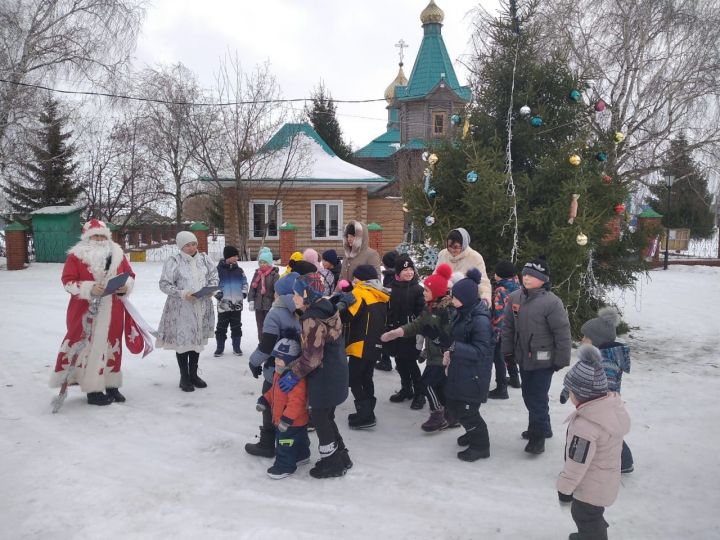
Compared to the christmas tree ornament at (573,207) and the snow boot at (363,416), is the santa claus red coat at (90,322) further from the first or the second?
the christmas tree ornament at (573,207)

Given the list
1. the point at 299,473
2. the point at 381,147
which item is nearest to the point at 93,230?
the point at 299,473

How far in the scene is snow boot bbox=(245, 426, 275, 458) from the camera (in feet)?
13.9

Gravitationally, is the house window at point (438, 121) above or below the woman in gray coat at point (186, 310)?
above

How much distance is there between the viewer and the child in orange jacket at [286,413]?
12.5 ft

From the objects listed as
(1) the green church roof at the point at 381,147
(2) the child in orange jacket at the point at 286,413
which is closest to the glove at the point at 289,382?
(2) the child in orange jacket at the point at 286,413

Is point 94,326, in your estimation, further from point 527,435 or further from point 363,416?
point 527,435

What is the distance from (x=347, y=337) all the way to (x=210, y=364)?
2970mm

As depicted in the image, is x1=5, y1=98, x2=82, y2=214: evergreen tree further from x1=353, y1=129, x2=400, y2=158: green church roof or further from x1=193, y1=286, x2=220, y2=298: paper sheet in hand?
x1=193, y1=286, x2=220, y2=298: paper sheet in hand

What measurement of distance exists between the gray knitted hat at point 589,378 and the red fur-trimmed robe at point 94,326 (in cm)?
447

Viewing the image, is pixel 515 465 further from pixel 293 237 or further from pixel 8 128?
pixel 8 128

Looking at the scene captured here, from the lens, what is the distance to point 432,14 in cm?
3278

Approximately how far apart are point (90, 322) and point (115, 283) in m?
0.55

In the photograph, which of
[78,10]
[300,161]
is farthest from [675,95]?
[78,10]

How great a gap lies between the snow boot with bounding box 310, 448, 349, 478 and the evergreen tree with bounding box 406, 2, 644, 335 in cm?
414
